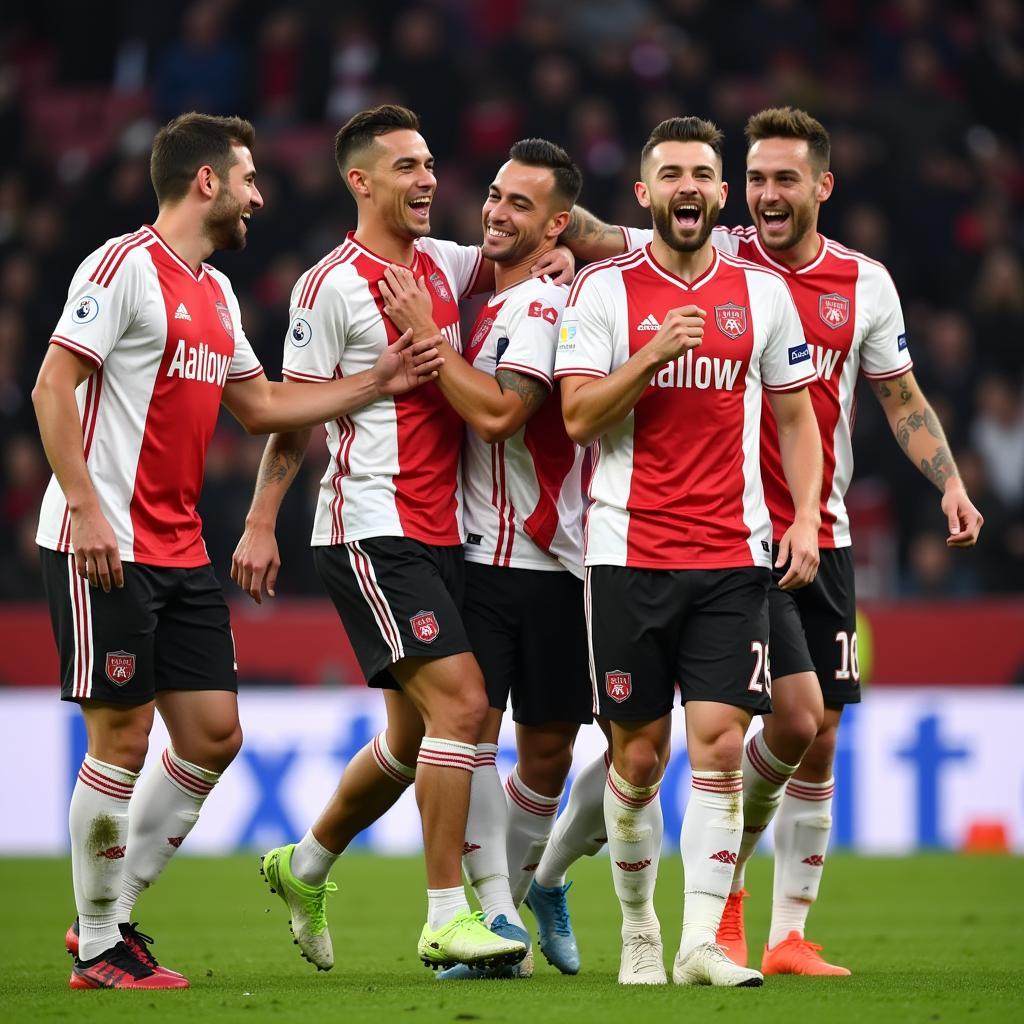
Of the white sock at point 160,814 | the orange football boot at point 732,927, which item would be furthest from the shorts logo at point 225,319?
the orange football boot at point 732,927

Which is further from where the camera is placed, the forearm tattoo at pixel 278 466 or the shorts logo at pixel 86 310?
the forearm tattoo at pixel 278 466

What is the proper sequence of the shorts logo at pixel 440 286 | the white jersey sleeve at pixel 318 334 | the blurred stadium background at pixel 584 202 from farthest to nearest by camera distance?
the blurred stadium background at pixel 584 202 → the shorts logo at pixel 440 286 → the white jersey sleeve at pixel 318 334

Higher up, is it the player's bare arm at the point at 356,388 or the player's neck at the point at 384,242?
the player's neck at the point at 384,242

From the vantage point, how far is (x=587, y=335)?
17.9 feet

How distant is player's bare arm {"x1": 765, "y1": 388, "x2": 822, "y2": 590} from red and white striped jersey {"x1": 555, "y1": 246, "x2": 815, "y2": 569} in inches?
3.7

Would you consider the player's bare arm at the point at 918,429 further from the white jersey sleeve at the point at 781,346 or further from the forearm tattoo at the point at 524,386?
the forearm tattoo at the point at 524,386

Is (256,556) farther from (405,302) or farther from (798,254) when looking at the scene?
(798,254)

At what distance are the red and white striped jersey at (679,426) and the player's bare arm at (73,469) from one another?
141 cm

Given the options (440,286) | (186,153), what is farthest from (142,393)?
(440,286)

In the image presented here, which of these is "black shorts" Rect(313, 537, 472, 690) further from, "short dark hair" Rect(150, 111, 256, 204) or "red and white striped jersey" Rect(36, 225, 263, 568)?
"short dark hair" Rect(150, 111, 256, 204)

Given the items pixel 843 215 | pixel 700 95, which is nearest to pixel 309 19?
pixel 700 95

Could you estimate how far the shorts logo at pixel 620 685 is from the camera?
5332mm

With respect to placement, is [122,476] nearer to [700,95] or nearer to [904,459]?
[904,459]

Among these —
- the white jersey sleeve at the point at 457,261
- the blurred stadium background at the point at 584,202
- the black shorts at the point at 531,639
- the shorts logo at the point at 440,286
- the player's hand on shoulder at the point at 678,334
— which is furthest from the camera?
the blurred stadium background at the point at 584,202
